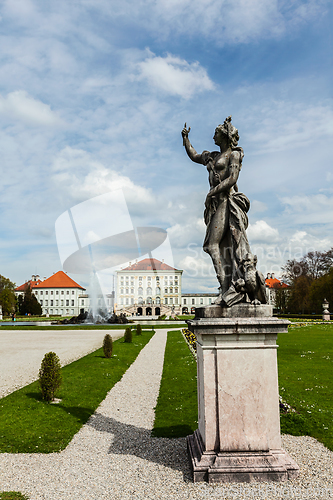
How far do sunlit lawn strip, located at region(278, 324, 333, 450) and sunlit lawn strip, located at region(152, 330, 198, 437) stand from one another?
1.76 metres

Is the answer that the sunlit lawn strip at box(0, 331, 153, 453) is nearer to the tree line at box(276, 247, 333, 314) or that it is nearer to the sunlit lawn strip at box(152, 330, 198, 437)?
the sunlit lawn strip at box(152, 330, 198, 437)

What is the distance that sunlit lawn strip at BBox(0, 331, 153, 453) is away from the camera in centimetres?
564

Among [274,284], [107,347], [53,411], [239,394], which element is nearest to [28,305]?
[274,284]

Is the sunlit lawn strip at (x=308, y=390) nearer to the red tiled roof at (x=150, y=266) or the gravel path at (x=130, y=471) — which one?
the gravel path at (x=130, y=471)

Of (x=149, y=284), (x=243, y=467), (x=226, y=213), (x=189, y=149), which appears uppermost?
(x=149, y=284)

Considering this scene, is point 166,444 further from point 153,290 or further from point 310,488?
point 153,290

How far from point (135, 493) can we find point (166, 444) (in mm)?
1575

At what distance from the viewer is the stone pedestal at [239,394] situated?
4062mm

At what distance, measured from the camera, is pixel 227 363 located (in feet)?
13.8

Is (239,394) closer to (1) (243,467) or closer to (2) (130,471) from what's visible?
(1) (243,467)

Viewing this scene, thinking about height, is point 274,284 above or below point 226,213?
above

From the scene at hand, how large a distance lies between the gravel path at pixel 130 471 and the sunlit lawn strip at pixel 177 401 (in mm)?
337

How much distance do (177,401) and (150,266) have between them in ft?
311

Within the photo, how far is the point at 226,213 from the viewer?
4816mm
